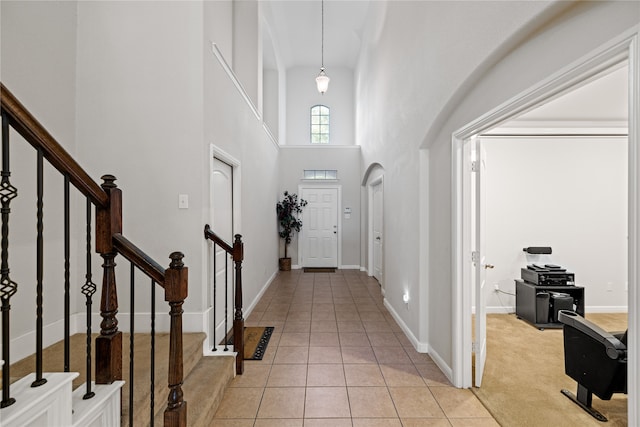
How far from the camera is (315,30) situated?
754cm

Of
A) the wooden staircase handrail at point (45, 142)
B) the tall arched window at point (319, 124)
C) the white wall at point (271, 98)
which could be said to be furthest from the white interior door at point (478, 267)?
the tall arched window at point (319, 124)

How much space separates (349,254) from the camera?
8219 millimetres

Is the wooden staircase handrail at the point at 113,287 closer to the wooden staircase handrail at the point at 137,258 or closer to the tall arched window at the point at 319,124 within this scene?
the wooden staircase handrail at the point at 137,258

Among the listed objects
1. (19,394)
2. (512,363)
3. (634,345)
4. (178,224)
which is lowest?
(512,363)

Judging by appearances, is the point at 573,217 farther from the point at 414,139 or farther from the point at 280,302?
the point at 280,302

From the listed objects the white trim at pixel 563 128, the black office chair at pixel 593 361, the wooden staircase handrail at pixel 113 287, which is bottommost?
the black office chair at pixel 593 361

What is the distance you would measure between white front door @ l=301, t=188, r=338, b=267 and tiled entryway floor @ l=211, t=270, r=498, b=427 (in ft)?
12.1

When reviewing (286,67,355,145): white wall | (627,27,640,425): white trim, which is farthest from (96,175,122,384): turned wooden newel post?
(286,67,355,145): white wall

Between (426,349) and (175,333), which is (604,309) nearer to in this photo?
(426,349)

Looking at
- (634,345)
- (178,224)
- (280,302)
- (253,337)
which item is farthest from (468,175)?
(280,302)

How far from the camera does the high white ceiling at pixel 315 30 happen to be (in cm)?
671

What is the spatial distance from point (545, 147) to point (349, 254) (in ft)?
15.9

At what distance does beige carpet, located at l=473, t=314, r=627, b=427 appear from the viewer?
2248 mm

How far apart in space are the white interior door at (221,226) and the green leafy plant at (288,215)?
3746 millimetres
